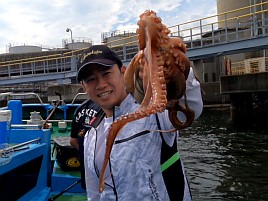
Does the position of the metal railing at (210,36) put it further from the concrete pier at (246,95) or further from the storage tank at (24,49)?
the storage tank at (24,49)

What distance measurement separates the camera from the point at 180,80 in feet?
5.07

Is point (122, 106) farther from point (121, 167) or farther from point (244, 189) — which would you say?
point (244, 189)

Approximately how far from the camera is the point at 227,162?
1048 cm

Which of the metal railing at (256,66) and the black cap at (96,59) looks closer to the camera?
the black cap at (96,59)

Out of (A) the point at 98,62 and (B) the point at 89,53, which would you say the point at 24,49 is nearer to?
(B) the point at 89,53

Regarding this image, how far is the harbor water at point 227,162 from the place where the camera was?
7841mm

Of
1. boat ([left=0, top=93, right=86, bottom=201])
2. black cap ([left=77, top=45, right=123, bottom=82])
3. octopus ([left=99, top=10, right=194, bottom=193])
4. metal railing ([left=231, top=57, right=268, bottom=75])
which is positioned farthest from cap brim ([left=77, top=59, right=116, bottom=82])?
metal railing ([left=231, top=57, right=268, bottom=75])

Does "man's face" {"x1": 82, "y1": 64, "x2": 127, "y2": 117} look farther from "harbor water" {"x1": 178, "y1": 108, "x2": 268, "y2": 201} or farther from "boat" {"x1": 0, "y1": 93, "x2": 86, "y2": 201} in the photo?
"harbor water" {"x1": 178, "y1": 108, "x2": 268, "y2": 201}

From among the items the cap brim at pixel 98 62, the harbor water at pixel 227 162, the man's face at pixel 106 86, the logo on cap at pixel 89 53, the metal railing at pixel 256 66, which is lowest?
the harbor water at pixel 227 162

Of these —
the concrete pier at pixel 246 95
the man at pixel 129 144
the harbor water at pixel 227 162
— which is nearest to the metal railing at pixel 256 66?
the concrete pier at pixel 246 95

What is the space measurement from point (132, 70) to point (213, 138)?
1373cm

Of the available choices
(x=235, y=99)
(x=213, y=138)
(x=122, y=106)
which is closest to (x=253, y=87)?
(x=235, y=99)

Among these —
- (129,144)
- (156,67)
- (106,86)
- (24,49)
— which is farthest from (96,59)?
(24,49)

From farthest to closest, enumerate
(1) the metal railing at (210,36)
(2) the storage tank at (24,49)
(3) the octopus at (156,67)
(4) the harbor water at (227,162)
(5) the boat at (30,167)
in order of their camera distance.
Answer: (2) the storage tank at (24,49) → (1) the metal railing at (210,36) → (4) the harbor water at (227,162) → (5) the boat at (30,167) → (3) the octopus at (156,67)
